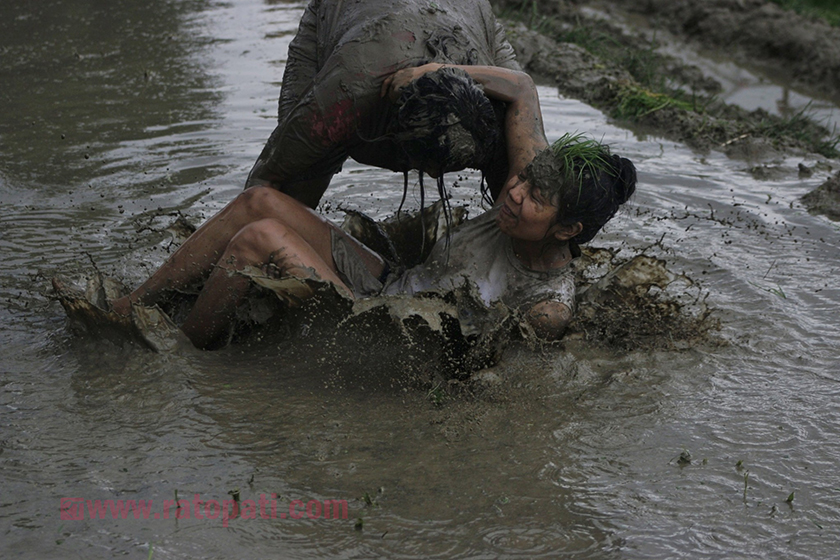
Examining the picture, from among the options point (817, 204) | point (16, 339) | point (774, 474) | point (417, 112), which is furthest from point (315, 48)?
point (817, 204)

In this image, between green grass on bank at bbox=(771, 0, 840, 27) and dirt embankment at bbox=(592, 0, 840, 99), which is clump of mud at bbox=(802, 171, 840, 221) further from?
green grass on bank at bbox=(771, 0, 840, 27)

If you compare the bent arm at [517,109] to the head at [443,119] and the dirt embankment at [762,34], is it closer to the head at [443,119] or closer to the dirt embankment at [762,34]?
the head at [443,119]

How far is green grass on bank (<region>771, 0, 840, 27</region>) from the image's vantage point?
1065cm

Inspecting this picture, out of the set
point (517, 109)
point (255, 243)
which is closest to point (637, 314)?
point (517, 109)

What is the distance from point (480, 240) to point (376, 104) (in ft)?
2.59

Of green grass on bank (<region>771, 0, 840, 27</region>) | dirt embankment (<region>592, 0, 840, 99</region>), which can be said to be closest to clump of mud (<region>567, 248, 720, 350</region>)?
dirt embankment (<region>592, 0, 840, 99</region>)

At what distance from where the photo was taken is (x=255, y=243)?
3.62m

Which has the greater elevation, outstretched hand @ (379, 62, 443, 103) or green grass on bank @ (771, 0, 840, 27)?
outstretched hand @ (379, 62, 443, 103)

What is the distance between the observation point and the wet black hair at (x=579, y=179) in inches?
137

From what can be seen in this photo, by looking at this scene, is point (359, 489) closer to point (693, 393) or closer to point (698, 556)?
point (698, 556)

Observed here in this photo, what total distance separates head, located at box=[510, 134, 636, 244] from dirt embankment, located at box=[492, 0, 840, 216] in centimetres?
279

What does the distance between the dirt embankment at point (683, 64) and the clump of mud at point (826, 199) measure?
17mm

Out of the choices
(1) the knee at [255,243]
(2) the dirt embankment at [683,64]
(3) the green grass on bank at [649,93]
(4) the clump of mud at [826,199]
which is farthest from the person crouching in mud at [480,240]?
(3) the green grass on bank at [649,93]

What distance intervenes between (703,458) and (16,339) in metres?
2.88
